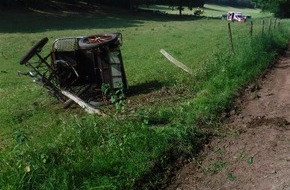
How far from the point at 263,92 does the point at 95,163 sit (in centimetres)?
698

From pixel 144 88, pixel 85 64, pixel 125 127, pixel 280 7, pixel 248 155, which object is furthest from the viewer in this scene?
pixel 280 7

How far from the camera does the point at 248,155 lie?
7496 mm

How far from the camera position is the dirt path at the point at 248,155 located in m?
6.51

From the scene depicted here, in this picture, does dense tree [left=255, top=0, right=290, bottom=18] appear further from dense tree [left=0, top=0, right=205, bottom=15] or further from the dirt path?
the dirt path

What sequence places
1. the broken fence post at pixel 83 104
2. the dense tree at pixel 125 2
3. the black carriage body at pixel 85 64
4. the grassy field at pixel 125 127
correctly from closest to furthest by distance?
the grassy field at pixel 125 127
the broken fence post at pixel 83 104
the black carriage body at pixel 85 64
the dense tree at pixel 125 2

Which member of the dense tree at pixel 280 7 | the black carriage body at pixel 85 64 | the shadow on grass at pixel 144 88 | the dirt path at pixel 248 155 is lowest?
the dense tree at pixel 280 7

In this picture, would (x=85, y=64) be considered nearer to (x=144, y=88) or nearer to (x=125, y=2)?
(x=144, y=88)

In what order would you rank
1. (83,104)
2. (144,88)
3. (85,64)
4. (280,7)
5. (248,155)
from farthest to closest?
1. (280,7)
2. (144,88)
3. (85,64)
4. (83,104)
5. (248,155)

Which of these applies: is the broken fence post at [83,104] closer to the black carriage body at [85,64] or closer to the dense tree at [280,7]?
the black carriage body at [85,64]

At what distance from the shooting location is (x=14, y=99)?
43.4ft

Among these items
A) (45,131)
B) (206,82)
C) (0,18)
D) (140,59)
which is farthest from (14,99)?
(0,18)

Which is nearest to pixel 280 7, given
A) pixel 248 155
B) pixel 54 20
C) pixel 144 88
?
pixel 54 20

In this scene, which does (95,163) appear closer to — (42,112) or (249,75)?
(42,112)

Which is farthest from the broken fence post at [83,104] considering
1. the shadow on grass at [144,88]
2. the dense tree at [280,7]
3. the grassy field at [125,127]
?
the dense tree at [280,7]
